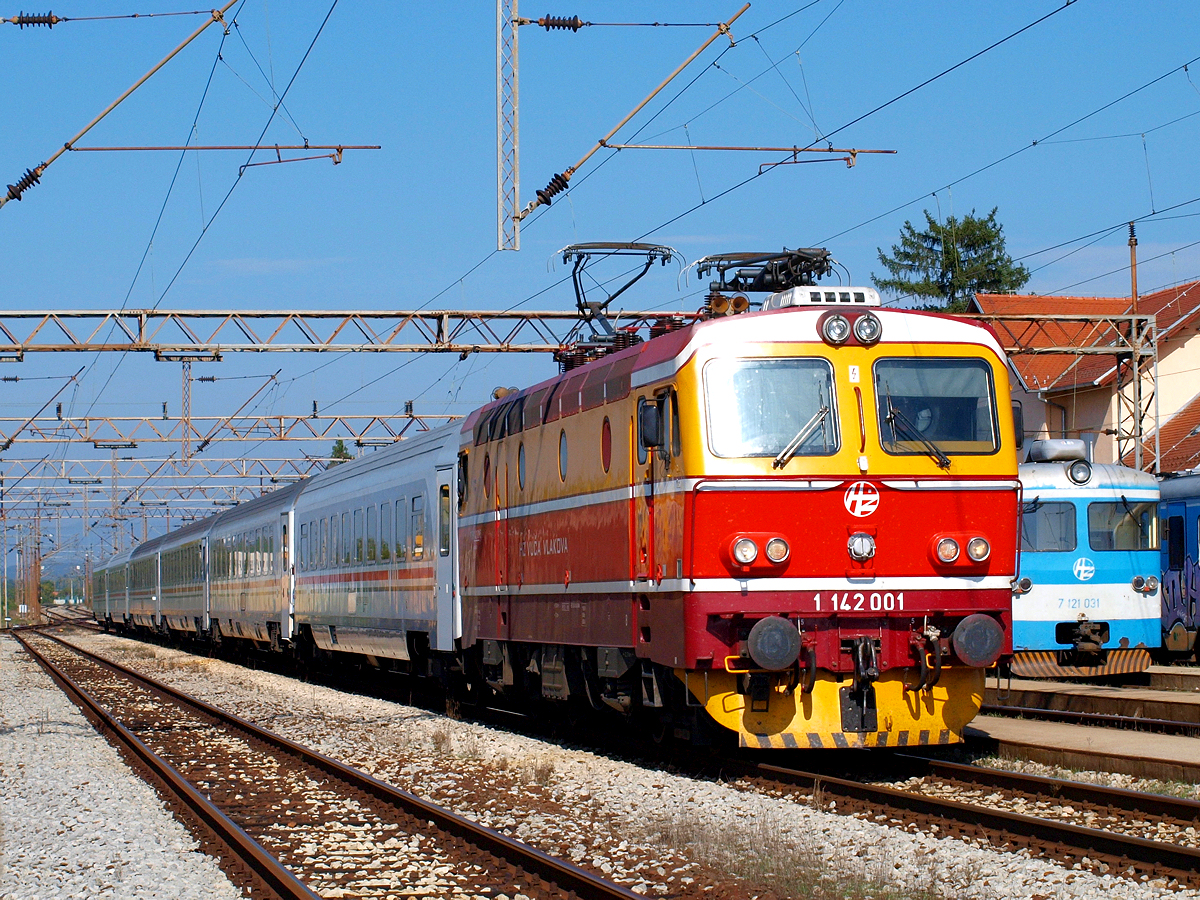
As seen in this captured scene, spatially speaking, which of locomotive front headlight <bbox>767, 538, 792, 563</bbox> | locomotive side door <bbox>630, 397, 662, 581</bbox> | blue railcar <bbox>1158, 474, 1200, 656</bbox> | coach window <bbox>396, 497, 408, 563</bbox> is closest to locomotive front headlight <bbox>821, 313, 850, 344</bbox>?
locomotive side door <bbox>630, 397, 662, 581</bbox>

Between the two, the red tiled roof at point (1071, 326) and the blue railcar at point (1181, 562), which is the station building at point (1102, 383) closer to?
the red tiled roof at point (1071, 326)

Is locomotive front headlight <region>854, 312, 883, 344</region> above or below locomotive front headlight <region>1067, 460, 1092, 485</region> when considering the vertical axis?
above

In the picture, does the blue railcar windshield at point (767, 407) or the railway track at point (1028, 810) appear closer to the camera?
the railway track at point (1028, 810)

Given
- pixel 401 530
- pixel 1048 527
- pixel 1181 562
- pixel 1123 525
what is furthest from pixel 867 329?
pixel 1181 562

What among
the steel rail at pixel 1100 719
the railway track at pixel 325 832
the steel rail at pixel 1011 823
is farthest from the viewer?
the steel rail at pixel 1100 719

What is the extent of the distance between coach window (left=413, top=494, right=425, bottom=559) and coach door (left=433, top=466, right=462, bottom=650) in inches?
26.7

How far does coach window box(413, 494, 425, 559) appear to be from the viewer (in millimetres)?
19609

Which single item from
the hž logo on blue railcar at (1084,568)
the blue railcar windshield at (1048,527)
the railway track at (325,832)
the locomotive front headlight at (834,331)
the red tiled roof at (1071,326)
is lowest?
the railway track at (325,832)

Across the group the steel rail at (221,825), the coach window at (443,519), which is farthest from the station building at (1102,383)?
the steel rail at (221,825)

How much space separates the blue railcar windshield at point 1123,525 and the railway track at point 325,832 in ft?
36.6

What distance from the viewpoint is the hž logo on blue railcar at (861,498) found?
11195 mm

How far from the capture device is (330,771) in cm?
1306

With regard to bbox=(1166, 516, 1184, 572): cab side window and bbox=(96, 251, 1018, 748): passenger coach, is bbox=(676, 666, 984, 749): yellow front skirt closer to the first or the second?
bbox=(96, 251, 1018, 748): passenger coach

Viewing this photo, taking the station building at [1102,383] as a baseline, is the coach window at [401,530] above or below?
below
